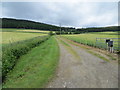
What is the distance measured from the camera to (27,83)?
372cm

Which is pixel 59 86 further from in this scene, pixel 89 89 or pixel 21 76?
pixel 21 76

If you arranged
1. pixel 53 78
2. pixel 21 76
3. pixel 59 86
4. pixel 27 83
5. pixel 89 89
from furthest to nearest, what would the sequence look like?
pixel 21 76 < pixel 53 78 < pixel 27 83 < pixel 59 86 < pixel 89 89

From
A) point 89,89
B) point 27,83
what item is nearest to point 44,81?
point 27,83

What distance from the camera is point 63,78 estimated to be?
404cm

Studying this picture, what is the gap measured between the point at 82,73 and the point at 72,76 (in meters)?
0.62

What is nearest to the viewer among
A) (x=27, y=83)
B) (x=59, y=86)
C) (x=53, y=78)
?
(x=59, y=86)

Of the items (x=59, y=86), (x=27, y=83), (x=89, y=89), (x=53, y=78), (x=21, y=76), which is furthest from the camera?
(x=21, y=76)

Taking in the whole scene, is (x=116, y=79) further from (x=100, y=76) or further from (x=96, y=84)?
(x=96, y=84)

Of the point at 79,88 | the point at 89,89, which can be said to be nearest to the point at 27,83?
the point at 79,88

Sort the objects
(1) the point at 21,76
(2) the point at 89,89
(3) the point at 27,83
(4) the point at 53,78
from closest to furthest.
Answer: (2) the point at 89,89 < (3) the point at 27,83 < (4) the point at 53,78 < (1) the point at 21,76

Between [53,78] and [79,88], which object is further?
[53,78]

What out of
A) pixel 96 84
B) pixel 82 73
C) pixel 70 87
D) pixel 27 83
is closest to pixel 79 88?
pixel 70 87

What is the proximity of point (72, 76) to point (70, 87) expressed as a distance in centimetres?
88

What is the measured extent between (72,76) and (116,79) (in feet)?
6.43
